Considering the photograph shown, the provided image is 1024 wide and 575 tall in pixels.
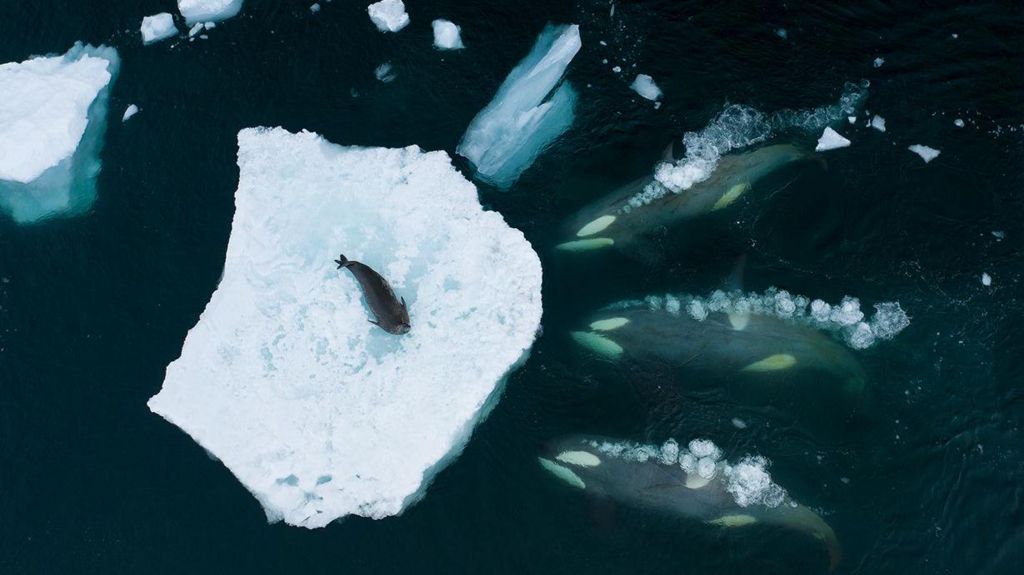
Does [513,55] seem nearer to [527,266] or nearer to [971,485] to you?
[527,266]

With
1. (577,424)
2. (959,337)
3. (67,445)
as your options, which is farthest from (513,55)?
(67,445)

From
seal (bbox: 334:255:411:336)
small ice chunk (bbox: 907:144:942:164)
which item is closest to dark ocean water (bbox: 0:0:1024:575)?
small ice chunk (bbox: 907:144:942:164)

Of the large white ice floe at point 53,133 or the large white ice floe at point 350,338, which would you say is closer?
the large white ice floe at point 350,338

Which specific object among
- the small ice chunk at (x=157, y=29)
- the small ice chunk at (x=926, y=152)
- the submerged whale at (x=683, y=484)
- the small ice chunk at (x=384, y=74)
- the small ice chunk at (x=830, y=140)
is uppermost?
the small ice chunk at (x=157, y=29)

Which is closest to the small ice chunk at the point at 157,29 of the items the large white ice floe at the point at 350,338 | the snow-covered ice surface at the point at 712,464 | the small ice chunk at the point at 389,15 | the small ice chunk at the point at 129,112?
the small ice chunk at the point at 129,112

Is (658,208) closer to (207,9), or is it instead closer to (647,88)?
(647,88)

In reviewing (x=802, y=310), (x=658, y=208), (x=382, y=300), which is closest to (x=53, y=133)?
(x=382, y=300)

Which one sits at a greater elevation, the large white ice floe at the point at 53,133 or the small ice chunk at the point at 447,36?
the small ice chunk at the point at 447,36

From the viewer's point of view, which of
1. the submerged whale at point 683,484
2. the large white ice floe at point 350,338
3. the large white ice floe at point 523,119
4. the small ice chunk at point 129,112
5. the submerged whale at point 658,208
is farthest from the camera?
the small ice chunk at point 129,112

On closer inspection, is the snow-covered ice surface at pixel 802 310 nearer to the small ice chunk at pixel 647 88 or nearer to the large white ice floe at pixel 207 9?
the small ice chunk at pixel 647 88
